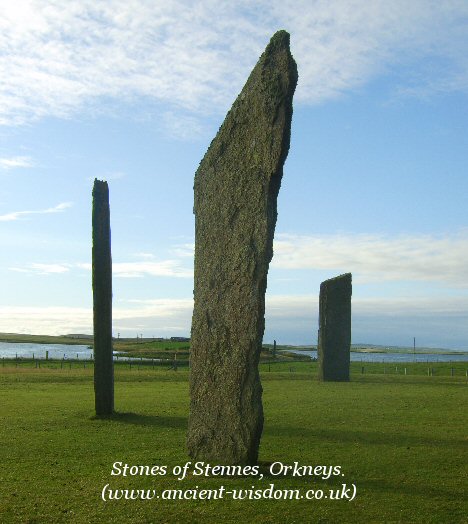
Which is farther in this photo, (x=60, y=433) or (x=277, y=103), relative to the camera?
(x=60, y=433)

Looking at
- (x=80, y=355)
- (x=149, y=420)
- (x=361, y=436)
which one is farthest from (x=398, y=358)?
(x=361, y=436)

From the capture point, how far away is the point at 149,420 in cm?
1543

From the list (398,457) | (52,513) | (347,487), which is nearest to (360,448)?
(398,457)

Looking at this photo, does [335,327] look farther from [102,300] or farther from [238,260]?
[238,260]

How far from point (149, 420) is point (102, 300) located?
2936 millimetres

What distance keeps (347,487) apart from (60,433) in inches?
258

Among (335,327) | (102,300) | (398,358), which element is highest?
(102,300)

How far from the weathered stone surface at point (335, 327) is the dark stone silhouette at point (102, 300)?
11.8 m

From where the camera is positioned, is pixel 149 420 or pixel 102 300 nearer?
pixel 149 420

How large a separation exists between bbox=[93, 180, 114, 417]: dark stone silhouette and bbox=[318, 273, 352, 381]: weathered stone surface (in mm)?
11752

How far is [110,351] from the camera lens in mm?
16250

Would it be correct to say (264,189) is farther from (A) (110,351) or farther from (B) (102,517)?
(A) (110,351)

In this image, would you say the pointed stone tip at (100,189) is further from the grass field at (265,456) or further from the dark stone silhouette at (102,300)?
the grass field at (265,456)

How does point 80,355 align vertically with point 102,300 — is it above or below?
below
